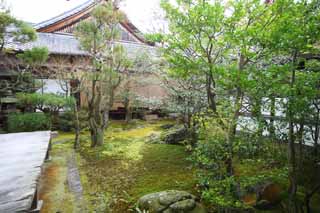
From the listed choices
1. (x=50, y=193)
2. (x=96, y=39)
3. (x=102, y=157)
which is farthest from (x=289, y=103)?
(x=96, y=39)

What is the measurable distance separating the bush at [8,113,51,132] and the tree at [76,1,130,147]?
247 cm

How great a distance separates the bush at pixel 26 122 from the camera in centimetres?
741

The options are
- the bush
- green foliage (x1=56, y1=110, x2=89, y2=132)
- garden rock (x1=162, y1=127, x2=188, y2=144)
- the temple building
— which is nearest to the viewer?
garden rock (x1=162, y1=127, x2=188, y2=144)

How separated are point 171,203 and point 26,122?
22.0ft

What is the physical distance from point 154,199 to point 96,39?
459 cm

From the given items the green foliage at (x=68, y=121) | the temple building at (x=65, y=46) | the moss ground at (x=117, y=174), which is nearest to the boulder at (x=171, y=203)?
the moss ground at (x=117, y=174)

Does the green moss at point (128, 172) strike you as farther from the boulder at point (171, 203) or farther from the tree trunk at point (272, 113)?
the tree trunk at point (272, 113)

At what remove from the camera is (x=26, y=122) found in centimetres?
745

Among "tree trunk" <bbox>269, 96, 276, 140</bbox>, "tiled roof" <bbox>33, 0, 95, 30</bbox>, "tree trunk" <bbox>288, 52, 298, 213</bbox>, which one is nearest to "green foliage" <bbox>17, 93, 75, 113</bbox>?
"tiled roof" <bbox>33, 0, 95, 30</bbox>

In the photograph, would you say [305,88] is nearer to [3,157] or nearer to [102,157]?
[3,157]

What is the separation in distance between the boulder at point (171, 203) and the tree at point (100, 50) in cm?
382

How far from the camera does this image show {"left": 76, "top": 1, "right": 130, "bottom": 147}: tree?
573cm

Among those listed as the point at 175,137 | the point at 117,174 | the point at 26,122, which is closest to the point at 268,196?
the point at 117,174

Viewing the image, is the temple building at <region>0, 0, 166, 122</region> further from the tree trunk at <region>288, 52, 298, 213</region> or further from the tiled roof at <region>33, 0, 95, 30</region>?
the tree trunk at <region>288, 52, 298, 213</region>
